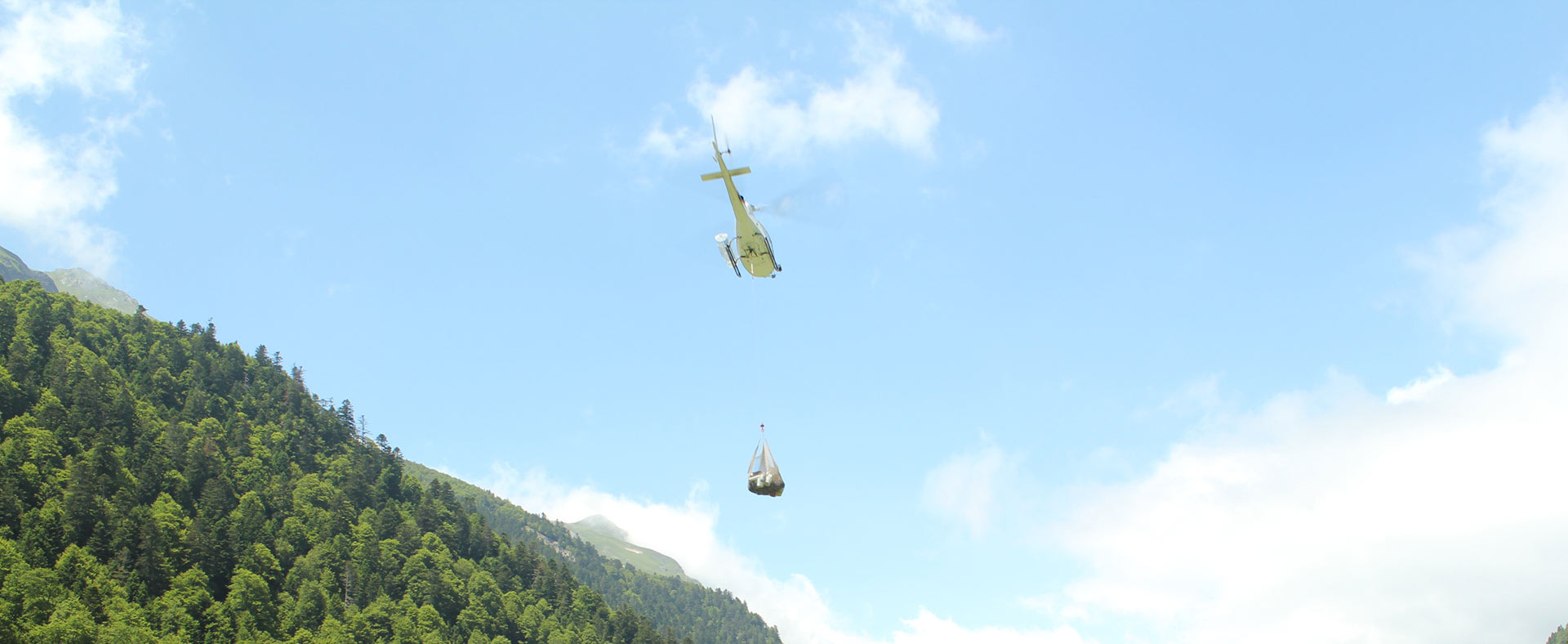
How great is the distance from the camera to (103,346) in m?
162

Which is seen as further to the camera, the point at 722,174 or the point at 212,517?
the point at 212,517

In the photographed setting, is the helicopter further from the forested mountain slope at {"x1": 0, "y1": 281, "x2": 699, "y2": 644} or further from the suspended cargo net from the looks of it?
the forested mountain slope at {"x1": 0, "y1": 281, "x2": 699, "y2": 644}

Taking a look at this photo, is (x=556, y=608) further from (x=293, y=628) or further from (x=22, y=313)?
(x=22, y=313)

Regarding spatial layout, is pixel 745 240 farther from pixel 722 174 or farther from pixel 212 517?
pixel 212 517

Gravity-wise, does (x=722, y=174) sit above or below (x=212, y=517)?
above

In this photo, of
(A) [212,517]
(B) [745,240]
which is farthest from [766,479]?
(A) [212,517]

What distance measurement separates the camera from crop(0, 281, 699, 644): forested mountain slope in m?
96.6

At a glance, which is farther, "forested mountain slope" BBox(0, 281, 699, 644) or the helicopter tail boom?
"forested mountain slope" BBox(0, 281, 699, 644)

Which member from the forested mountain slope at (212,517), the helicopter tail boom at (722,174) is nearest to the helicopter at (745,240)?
the helicopter tail boom at (722,174)

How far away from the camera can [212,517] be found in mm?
118812

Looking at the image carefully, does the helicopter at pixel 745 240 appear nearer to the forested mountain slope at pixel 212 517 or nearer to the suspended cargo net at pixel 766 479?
the suspended cargo net at pixel 766 479

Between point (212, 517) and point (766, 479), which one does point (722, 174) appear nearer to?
point (766, 479)

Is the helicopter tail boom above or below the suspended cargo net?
above

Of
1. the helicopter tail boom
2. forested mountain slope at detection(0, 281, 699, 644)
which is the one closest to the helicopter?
the helicopter tail boom
